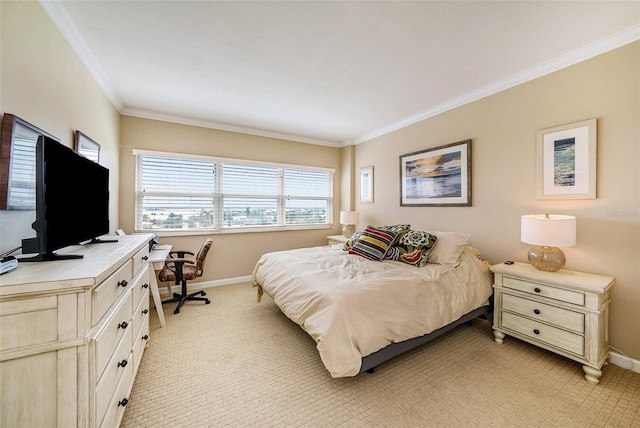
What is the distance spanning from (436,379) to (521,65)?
3.00 metres

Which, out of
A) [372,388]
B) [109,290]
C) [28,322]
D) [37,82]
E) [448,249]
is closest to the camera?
[28,322]

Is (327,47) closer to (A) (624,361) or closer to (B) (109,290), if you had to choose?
(B) (109,290)

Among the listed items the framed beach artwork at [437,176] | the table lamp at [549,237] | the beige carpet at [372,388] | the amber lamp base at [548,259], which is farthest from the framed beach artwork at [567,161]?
the beige carpet at [372,388]

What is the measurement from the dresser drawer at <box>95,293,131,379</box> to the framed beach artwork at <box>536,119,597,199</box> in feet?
11.7

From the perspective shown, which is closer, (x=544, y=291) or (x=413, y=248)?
(x=544, y=291)

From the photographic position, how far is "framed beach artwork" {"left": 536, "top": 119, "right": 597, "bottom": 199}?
7.05ft

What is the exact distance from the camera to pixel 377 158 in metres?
4.43

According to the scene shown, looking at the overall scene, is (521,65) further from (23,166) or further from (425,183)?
(23,166)

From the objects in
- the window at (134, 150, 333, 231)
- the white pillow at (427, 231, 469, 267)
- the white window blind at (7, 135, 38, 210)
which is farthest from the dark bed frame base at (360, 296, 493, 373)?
the window at (134, 150, 333, 231)

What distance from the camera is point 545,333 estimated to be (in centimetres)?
207

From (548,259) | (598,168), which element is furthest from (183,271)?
(598,168)

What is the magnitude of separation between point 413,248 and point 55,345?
276 cm

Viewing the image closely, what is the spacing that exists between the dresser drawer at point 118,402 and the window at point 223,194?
8.40 feet

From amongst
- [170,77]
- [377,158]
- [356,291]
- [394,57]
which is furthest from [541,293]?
[170,77]
